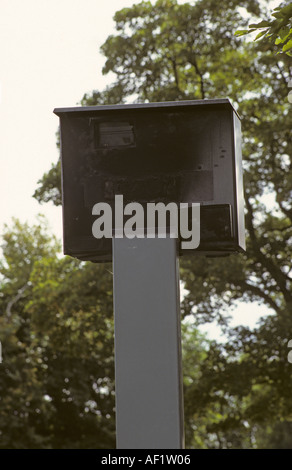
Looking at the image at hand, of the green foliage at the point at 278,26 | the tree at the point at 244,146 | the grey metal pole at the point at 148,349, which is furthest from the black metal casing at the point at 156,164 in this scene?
the tree at the point at 244,146

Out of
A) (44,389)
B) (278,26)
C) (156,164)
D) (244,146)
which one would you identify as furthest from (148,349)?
(44,389)

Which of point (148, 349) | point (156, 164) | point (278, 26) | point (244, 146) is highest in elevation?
point (244, 146)

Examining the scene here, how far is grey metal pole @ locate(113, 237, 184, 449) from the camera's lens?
153 inches

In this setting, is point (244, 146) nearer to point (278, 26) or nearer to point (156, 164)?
point (278, 26)

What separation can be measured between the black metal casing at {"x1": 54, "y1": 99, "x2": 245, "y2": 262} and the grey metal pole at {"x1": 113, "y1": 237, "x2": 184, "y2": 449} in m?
0.20

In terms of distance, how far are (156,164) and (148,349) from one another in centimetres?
89

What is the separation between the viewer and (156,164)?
4215mm

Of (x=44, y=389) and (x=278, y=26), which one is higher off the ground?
(x=44, y=389)

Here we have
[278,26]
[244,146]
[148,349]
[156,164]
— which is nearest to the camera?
[148,349]

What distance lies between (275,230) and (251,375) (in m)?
3.30

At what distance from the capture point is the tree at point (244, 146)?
1873 centimetres

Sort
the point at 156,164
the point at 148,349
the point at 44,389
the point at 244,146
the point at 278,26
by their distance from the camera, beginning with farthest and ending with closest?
the point at 44,389 → the point at 244,146 → the point at 278,26 → the point at 156,164 → the point at 148,349

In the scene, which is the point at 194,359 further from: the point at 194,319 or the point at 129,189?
the point at 129,189

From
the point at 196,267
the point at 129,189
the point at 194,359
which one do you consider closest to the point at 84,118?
the point at 129,189
